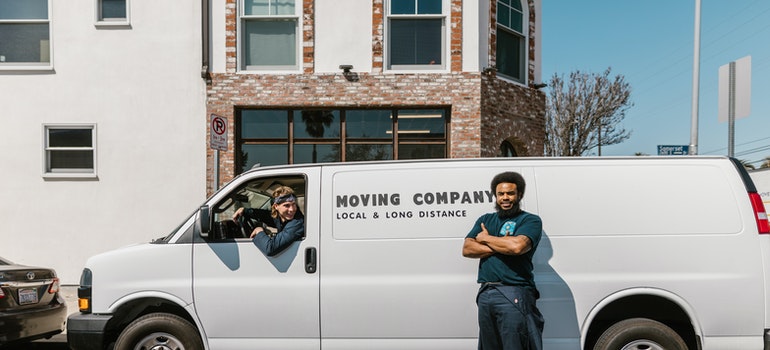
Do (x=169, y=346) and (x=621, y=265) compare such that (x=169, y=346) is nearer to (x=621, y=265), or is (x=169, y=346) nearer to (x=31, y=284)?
(x=31, y=284)

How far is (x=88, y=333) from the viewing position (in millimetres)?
4203

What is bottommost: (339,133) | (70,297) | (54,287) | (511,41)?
(70,297)

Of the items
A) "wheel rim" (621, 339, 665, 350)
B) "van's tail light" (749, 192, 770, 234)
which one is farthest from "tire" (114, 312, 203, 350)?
"van's tail light" (749, 192, 770, 234)

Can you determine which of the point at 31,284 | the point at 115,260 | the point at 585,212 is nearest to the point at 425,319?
the point at 585,212

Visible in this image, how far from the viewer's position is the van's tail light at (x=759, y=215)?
12.7 feet

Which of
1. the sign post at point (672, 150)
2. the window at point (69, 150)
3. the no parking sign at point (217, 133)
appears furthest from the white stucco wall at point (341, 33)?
the sign post at point (672, 150)

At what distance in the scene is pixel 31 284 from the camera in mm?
5273

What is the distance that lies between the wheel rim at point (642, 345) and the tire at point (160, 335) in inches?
144

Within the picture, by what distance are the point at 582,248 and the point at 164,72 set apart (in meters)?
8.87

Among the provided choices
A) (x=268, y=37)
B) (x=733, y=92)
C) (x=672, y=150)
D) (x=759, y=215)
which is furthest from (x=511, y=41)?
(x=759, y=215)

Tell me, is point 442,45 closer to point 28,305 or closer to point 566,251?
point 566,251

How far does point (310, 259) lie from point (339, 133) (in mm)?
5921

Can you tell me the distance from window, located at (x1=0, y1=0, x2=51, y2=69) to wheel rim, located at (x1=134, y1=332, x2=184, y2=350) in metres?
8.40

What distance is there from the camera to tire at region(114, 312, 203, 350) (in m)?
4.18
